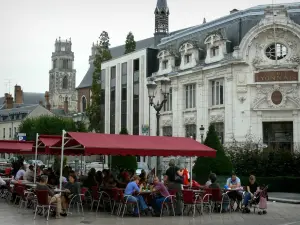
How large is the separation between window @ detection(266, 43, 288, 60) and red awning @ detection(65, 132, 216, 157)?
1979 centimetres

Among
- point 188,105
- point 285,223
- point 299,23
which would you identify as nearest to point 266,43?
point 299,23

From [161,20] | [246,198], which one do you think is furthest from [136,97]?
[246,198]

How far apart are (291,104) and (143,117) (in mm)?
16696

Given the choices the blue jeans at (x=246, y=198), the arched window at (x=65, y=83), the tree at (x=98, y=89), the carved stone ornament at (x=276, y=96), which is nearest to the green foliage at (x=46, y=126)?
the tree at (x=98, y=89)

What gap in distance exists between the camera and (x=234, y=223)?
15094 millimetres

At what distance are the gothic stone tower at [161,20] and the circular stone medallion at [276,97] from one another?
19393 mm

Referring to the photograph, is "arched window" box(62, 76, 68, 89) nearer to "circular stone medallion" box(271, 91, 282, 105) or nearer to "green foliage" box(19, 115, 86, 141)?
"green foliage" box(19, 115, 86, 141)

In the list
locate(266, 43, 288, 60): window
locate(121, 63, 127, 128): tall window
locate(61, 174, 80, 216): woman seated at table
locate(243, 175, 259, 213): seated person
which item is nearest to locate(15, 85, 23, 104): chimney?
locate(121, 63, 127, 128): tall window

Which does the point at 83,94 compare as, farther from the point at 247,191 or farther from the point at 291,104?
the point at 247,191

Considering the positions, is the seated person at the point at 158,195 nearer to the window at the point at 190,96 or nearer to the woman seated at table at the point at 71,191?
the woman seated at table at the point at 71,191

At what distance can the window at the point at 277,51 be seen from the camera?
37312mm

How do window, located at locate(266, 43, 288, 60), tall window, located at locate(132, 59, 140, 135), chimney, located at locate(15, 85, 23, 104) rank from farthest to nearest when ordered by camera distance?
chimney, located at locate(15, 85, 23, 104), tall window, located at locate(132, 59, 140, 135), window, located at locate(266, 43, 288, 60)

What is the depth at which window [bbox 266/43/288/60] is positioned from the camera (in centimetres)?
3731

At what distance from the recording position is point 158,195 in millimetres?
16438
